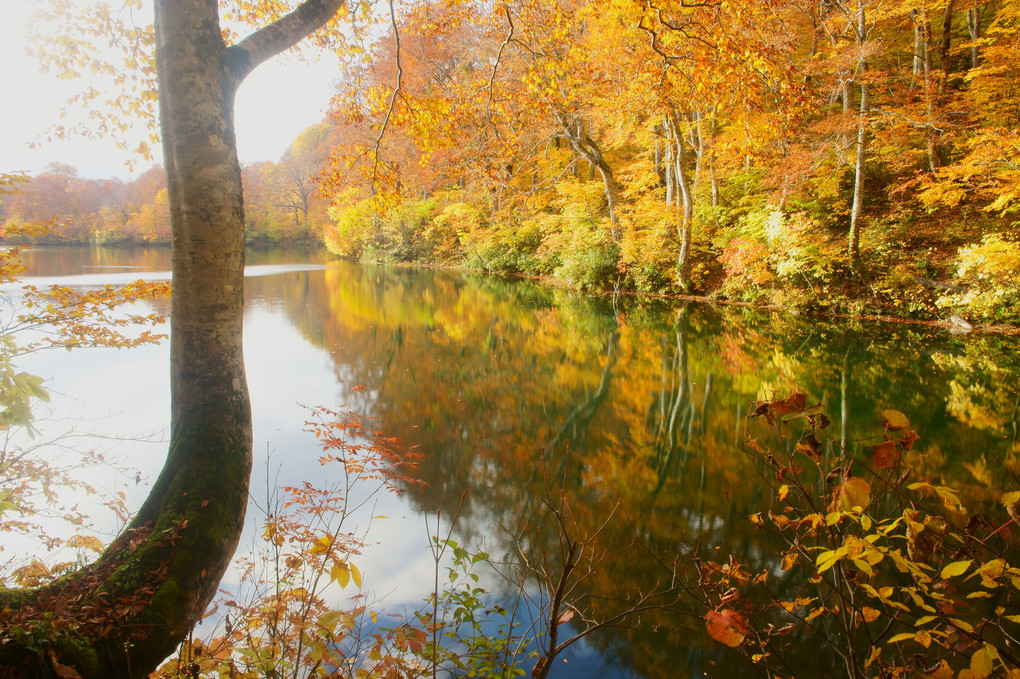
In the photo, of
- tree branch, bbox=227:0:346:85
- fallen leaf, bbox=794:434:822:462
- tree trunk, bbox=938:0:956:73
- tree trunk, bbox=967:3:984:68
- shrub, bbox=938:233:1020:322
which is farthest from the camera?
tree trunk, bbox=938:0:956:73

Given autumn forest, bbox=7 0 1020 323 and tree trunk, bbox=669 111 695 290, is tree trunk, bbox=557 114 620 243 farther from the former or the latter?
tree trunk, bbox=669 111 695 290

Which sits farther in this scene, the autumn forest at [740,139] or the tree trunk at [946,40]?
the tree trunk at [946,40]

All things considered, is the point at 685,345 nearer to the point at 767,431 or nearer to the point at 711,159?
the point at 767,431

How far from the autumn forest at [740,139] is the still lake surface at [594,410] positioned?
1853 mm

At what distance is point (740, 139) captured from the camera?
10.0 metres

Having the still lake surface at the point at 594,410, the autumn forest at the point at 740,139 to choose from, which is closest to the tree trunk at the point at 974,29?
the autumn forest at the point at 740,139

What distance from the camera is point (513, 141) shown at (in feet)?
17.4

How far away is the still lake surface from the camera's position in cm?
390

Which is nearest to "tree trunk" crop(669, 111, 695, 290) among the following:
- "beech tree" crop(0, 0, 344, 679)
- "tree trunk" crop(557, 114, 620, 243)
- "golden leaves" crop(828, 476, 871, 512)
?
"tree trunk" crop(557, 114, 620, 243)

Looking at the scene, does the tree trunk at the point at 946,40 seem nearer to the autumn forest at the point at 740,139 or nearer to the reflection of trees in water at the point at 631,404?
the autumn forest at the point at 740,139

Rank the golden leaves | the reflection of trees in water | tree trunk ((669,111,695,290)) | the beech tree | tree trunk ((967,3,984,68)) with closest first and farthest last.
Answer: the golden leaves < the beech tree < the reflection of trees in water < tree trunk ((967,3,984,68)) < tree trunk ((669,111,695,290))

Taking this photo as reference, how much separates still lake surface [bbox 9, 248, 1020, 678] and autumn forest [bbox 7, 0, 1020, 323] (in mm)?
1853

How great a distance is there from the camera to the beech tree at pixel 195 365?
1.96 meters

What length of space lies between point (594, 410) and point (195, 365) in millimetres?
5093
